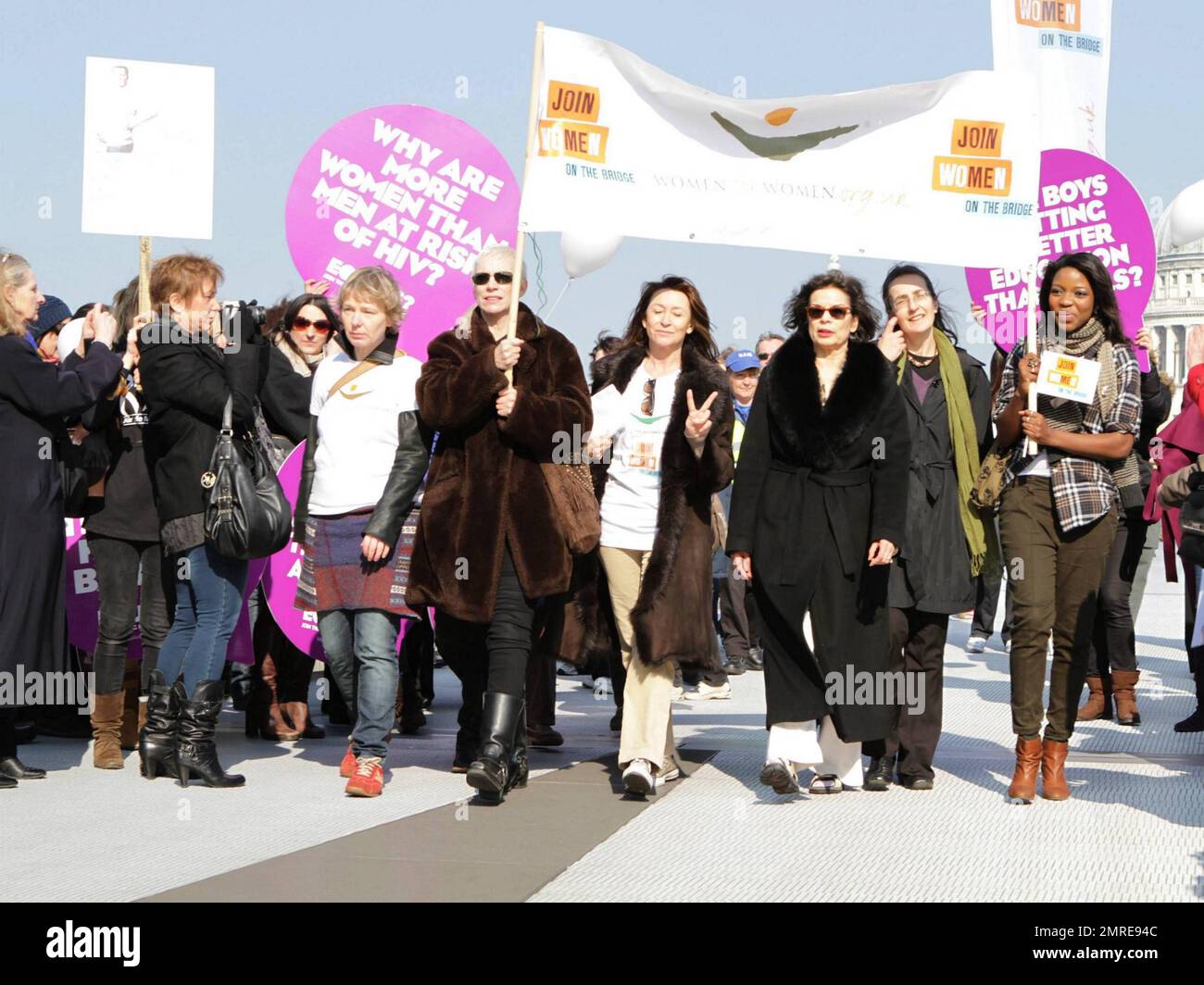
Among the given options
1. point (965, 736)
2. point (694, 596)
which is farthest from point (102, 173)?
point (965, 736)

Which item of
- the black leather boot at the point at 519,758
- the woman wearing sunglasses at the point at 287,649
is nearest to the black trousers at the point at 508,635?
the black leather boot at the point at 519,758

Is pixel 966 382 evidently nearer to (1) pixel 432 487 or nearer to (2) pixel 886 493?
(2) pixel 886 493

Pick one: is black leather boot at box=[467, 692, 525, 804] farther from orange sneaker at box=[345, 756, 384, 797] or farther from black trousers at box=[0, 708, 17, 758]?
black trousers at box=[0, 708, 17, 758]

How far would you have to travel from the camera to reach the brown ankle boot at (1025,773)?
6.90 meters

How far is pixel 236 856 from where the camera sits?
5.62 meters

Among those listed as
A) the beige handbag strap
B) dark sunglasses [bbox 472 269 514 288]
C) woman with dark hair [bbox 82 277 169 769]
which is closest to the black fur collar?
dark sunglasses [bbox 472 269 514 288]

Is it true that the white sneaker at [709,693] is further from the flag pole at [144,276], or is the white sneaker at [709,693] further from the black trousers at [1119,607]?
the flag pole at [144,276]

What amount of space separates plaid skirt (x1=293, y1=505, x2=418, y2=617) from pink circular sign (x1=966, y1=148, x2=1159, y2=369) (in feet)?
13.0

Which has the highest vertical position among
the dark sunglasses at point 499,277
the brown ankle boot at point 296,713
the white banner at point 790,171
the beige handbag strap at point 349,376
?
the white banner at point 790,171

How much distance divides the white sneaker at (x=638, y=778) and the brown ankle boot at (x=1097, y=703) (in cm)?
355

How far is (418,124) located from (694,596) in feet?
11.8

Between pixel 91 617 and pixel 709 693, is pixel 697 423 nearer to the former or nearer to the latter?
pixel 91 617

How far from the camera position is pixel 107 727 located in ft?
25.3

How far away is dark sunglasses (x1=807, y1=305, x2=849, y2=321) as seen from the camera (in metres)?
7.02
